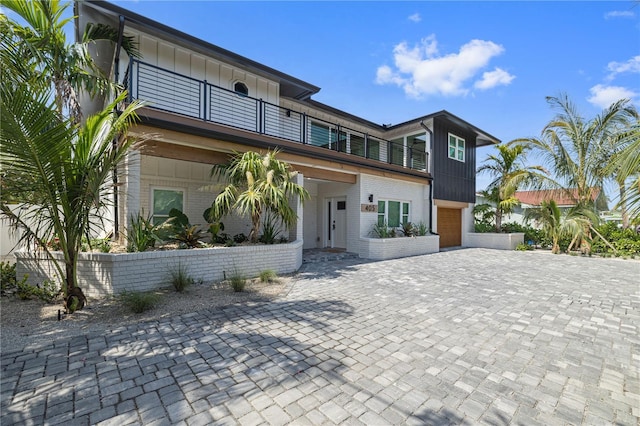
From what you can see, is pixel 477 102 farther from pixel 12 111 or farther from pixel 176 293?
pixel 12 111

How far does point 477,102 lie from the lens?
13273mm

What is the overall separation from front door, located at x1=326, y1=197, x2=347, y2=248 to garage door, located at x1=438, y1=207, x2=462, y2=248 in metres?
6.68

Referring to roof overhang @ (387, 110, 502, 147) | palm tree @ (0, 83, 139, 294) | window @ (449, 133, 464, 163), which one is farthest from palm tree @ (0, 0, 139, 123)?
window @ (449, 133, 464, 163)

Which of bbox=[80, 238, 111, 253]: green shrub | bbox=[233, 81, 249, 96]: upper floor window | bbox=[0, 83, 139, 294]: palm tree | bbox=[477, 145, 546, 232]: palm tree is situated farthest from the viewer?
bbox=[477, 145, 546, 232]: palm tree

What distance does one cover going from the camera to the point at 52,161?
4.10 m

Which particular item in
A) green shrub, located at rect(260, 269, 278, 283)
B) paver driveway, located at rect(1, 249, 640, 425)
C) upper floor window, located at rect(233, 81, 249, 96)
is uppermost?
upper floor window, located at rect(233, 81, 249, 96)

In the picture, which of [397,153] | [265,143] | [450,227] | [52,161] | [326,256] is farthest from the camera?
[450,227]

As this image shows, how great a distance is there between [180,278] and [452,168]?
51.0 ft

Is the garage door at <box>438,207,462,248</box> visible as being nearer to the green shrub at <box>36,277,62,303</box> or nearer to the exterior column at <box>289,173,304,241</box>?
the exterior column at <box>289,173,304,241</box>

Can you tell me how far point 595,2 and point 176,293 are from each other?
1176cm

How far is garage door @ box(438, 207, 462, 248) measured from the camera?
1648 cm

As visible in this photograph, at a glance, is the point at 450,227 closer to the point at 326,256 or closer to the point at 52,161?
the point at 326,256

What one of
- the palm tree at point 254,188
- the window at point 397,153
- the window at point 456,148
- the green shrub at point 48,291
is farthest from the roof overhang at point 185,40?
the window at point 456,148

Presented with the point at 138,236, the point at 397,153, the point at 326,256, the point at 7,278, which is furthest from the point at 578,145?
the point at 7,278
